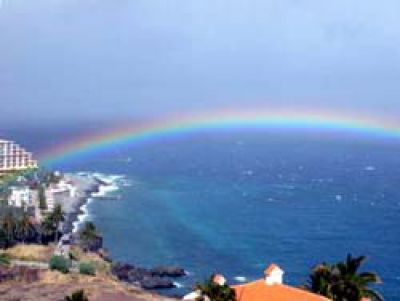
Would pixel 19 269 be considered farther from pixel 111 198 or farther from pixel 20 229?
pixel 111 198

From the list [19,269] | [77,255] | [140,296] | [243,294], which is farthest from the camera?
[77,255]

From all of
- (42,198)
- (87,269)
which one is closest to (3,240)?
(87,269)

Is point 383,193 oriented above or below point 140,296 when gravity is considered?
above

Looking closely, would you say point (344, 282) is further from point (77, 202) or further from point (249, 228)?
point (77, 202)

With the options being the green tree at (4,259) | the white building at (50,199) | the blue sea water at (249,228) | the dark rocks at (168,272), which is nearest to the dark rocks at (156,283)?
the blue sea water at (249,228)

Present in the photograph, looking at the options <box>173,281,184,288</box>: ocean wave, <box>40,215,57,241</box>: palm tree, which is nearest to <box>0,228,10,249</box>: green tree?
<box>40,215,57,241</box>: palm tree

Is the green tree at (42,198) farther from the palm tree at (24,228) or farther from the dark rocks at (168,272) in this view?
the dark rocks at (168,272)

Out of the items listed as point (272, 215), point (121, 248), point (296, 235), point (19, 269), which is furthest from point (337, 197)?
point (19, 269)
